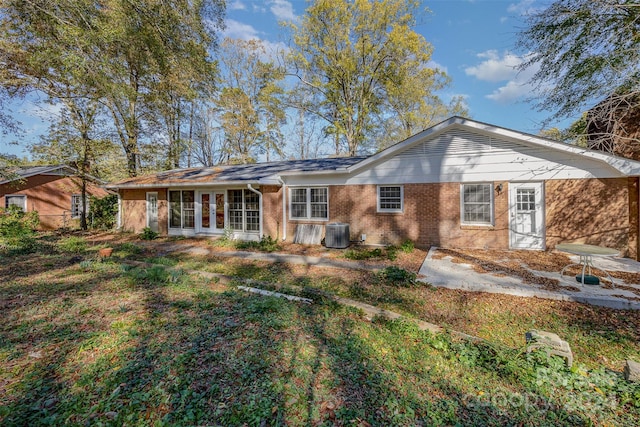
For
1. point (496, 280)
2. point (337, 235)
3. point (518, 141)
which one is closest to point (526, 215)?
point (518, 141)

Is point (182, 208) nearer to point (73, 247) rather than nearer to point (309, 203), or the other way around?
point (73, 247)

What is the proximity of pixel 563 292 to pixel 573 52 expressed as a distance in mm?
9038

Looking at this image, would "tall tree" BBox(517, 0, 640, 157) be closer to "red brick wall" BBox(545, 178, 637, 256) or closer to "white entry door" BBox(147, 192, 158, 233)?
"red brick wall" BBox(545, 178, 637, 256)

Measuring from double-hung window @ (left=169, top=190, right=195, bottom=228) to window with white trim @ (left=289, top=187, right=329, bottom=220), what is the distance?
5071 millimetres

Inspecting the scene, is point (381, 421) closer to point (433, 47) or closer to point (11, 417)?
point (11, 417)

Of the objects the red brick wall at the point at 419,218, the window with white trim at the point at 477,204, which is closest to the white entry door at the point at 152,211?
the red brick wall at the point at 419,218

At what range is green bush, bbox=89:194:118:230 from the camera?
16094 mm

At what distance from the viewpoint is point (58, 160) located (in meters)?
15.0

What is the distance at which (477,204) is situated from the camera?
934cm

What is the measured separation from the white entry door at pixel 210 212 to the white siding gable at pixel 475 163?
6.69 metres

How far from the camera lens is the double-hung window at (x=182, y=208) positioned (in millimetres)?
13312

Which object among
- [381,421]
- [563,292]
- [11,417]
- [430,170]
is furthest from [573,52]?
[11,417]

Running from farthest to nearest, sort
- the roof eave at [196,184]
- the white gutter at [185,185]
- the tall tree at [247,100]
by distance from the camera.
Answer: the tall tree at [247,100] < the white gutter at [185,185] < the roof eave at [196,184]

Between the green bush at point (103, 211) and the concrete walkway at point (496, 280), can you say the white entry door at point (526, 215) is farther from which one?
the green bush at point (103, 211)
